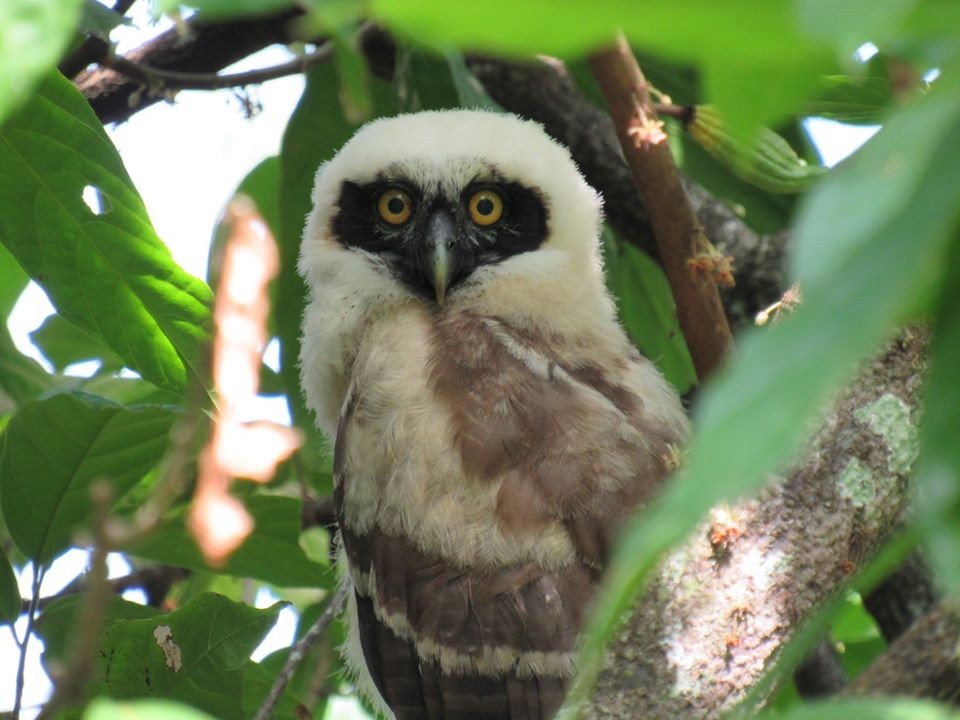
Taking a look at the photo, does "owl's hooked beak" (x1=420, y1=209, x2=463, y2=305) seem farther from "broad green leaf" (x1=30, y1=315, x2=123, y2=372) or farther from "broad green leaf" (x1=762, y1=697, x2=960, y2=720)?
"broad green leaf" (x1=762, y1=697, x2=960, y2=720)

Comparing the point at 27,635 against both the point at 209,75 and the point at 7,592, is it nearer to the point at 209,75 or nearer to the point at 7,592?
the point at 7,592

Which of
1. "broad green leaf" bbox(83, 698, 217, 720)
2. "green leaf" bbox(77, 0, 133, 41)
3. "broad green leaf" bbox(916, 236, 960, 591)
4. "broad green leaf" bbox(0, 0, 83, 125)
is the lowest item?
"broad green leaf" bbox(916, 236, 960, 591)

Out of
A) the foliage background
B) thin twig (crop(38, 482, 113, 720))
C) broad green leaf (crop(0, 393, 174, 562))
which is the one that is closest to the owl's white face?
the foliage background

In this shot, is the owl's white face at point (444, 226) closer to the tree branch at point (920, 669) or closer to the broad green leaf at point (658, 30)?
the tree branch at point (920, 669)

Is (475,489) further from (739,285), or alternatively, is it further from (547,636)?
(739,285)

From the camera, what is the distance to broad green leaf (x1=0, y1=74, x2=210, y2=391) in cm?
287

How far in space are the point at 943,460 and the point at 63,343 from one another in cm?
427

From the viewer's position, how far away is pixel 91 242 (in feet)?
9.59

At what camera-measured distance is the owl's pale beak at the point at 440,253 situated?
360 cm

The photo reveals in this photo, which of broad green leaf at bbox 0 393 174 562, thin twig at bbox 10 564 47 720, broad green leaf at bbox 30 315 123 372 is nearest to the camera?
thin twig at bbox 10 564 47 720

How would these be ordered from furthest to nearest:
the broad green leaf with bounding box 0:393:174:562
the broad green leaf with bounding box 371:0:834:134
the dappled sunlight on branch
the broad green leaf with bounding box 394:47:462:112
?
the broad green leaf with bounding box 394:47:462:112 → the broad green leaf with bounding box 0:393:174:562 → the dappled sunlight on branch → the broad green leaf with bounding box 371:0:834:134

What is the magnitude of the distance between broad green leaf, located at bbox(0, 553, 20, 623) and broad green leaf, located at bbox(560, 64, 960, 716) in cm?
279

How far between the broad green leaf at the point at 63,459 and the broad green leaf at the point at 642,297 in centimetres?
185

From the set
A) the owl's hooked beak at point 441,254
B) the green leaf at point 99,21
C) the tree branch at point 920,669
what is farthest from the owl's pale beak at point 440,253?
the tree branch at point 920,669
